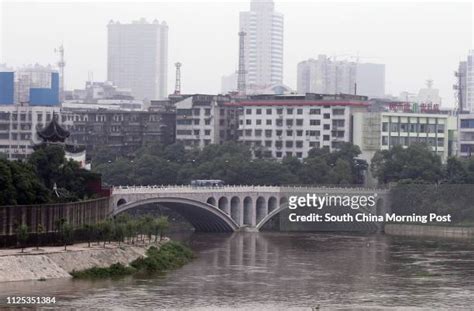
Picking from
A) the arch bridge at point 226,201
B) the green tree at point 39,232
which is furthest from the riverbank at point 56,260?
the arch bridge at point 226,201

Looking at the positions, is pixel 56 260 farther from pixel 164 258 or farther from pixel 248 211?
pixel 248 211

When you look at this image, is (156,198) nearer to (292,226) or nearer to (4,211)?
(292,226)

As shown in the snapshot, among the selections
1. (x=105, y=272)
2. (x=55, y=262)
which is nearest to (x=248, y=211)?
(x=105, y=272)

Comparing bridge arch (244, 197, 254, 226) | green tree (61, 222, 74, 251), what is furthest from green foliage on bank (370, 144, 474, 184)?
green tree (61, 222, 74, 251)

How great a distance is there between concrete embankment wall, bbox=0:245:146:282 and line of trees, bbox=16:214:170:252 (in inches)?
69.7

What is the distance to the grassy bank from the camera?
96625 mm

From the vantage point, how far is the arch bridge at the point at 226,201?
466 feet

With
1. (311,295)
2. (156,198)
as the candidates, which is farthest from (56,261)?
(156,198)

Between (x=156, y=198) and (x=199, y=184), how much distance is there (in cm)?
2406

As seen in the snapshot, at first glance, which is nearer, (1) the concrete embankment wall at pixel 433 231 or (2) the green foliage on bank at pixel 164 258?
(2) the green foliage on bank at pixel 164 258

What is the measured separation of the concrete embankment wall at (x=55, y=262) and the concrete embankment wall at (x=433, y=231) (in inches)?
2357

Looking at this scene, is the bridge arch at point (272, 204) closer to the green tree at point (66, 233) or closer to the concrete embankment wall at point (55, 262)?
the concrete embankment wall at point (55, 262)

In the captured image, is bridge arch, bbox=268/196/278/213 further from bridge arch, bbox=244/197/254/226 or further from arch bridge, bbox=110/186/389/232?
bridge arch, bbox=244/197/254/226

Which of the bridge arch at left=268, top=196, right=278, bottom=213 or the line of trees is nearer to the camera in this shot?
the line of trees
